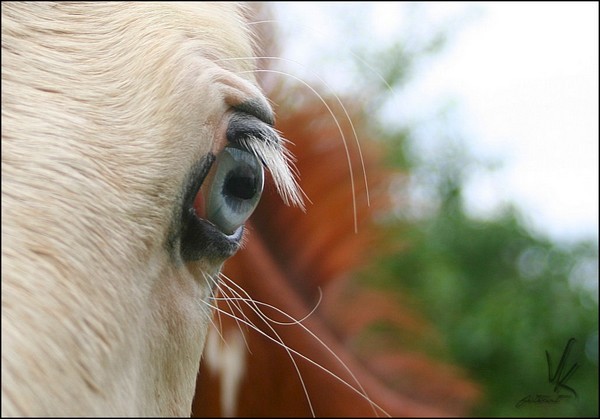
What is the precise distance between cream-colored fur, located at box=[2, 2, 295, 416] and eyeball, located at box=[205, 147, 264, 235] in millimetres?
42

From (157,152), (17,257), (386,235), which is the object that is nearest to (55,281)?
(17,257)

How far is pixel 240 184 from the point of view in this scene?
1.11 metres

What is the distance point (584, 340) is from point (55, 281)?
312 centimetres

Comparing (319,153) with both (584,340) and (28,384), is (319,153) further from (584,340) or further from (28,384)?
(584,340)

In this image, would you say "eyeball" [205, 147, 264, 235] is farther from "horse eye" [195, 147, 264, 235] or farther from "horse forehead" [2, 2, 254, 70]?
"horse forehead" [2, 2, 254, 70]

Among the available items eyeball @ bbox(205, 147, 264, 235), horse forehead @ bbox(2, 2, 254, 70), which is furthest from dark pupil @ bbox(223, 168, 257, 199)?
horse forehead @ bbox(2, 2, 254, 70)

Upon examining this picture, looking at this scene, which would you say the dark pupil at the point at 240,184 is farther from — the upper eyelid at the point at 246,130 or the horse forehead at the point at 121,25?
the horse forehead at the point at 121,25

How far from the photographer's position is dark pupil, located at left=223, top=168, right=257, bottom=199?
1.09 metres

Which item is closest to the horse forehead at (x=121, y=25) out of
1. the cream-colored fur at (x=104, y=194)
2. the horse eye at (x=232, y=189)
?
the cream-colored fur at (x=104, y=194)

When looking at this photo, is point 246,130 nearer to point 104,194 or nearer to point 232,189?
point 232,189

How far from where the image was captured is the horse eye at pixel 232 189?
3.50ft

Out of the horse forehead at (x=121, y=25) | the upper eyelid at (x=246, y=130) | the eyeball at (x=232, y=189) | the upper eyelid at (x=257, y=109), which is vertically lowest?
the eyeball at (x=232, y=189)

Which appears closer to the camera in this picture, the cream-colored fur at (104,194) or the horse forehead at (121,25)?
the cream-colored fur at (104,194)

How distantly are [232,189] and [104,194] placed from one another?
0.25 metres
